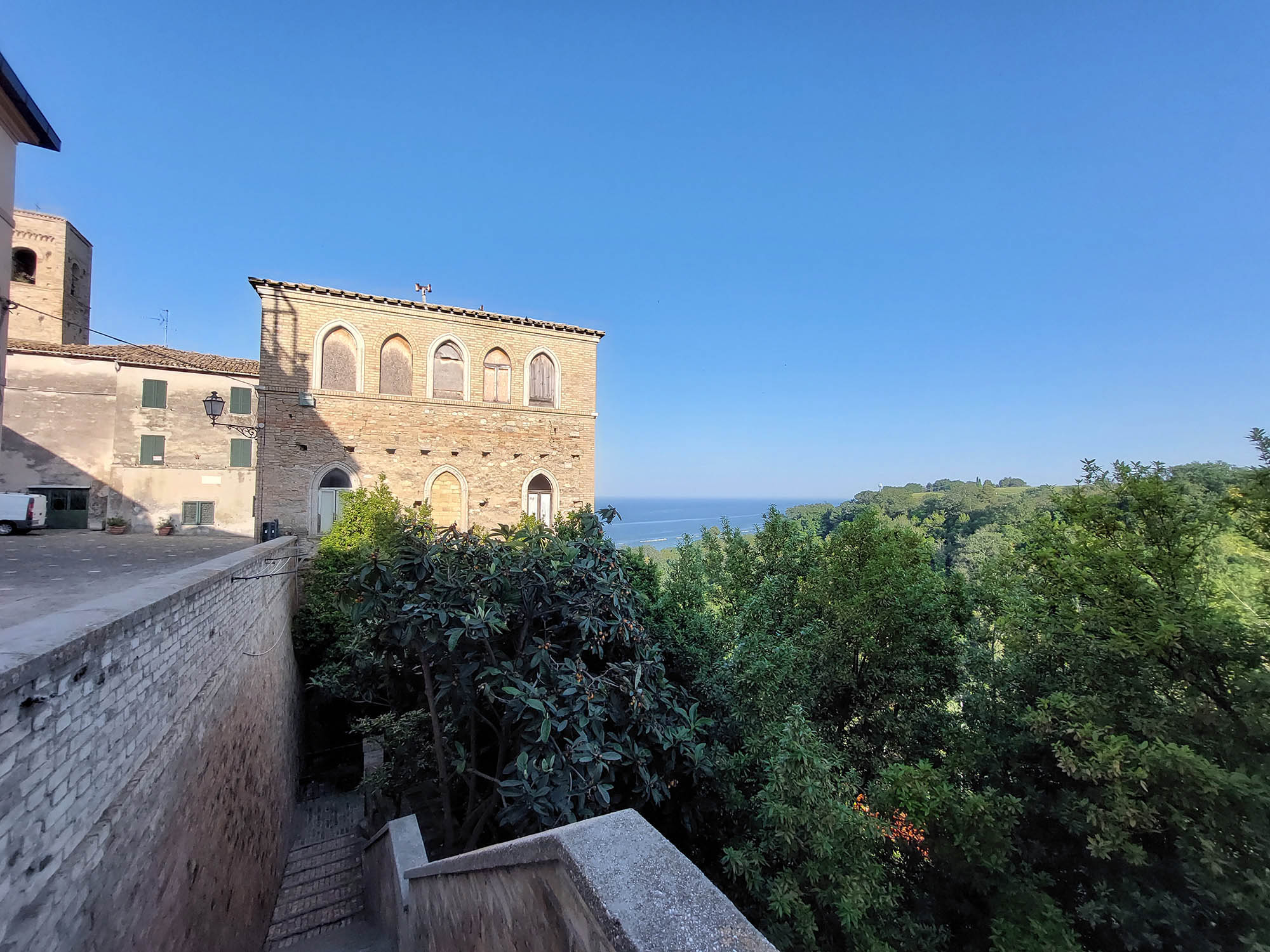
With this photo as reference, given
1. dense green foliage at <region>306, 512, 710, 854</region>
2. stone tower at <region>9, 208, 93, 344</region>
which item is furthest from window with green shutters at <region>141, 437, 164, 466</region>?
dense green foliage at <region>306, 512, 710, 854</region>

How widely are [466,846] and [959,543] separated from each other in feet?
143

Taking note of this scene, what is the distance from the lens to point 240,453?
17078 mm

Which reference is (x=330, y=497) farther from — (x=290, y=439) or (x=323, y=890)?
(x=323, y=890)

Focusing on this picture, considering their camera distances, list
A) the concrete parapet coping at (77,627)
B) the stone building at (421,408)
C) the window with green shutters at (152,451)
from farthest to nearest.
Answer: the window with green shutters at (152,451) → the stone building at (421,408) → the concrete parapet coping at (77,627)

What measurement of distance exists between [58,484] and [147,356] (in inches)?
188

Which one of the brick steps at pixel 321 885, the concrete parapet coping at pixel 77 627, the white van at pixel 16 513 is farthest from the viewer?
the white van at pixel 16 513

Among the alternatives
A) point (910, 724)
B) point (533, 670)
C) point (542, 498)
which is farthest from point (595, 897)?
point (542, 498)

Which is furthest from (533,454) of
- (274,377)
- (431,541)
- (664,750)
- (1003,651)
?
(1003,651)

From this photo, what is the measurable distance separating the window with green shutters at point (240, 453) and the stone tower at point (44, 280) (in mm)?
11677

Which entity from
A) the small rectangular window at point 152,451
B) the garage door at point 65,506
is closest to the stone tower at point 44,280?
the garage door at point 65,506

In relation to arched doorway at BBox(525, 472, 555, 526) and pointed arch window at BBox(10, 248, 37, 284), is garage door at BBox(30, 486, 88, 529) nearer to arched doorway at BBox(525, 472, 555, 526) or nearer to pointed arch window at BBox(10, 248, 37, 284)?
pointed arch window at BBox(10, 248, 37, 284)

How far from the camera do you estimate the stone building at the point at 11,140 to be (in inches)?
299

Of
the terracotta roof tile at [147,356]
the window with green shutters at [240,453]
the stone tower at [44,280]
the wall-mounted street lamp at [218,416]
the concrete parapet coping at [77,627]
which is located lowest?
the concrete parapet coping at [77,627]

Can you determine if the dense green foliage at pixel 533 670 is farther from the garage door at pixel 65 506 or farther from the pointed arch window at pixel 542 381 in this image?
the garage door at pixel 65 506
